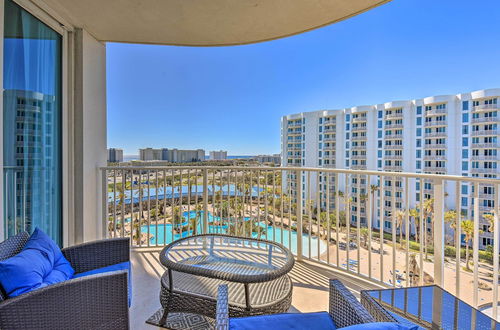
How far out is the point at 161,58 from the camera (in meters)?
8.49

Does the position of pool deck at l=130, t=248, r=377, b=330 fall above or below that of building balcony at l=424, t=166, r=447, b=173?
below

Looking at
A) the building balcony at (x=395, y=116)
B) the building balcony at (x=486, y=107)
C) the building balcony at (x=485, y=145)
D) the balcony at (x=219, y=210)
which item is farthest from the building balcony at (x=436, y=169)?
the balcony at (x=219, y=210)

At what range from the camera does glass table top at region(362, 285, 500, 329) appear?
118 cm

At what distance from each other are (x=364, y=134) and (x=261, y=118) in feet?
39.0

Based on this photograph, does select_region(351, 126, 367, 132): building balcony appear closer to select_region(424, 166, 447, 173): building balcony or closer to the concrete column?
select_region(424, 166, 447, 173): building balcony

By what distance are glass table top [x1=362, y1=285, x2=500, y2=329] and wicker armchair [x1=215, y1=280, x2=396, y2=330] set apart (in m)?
0.27

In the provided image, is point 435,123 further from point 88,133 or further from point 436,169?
point 88,133

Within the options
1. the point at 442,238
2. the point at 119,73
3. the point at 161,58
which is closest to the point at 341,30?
the point at 161,58

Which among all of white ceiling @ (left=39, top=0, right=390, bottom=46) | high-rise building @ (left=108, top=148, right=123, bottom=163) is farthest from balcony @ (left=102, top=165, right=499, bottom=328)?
white ceiling @ (left=39, top=0, right=390, bottom=46)

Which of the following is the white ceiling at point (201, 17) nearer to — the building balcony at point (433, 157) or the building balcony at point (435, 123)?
the building balcony at point (433, 157)

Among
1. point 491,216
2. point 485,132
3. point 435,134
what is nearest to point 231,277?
point 491,216

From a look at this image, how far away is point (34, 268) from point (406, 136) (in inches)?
936

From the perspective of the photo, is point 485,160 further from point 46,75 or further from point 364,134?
point 46,75

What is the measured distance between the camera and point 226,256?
2.09 metres
